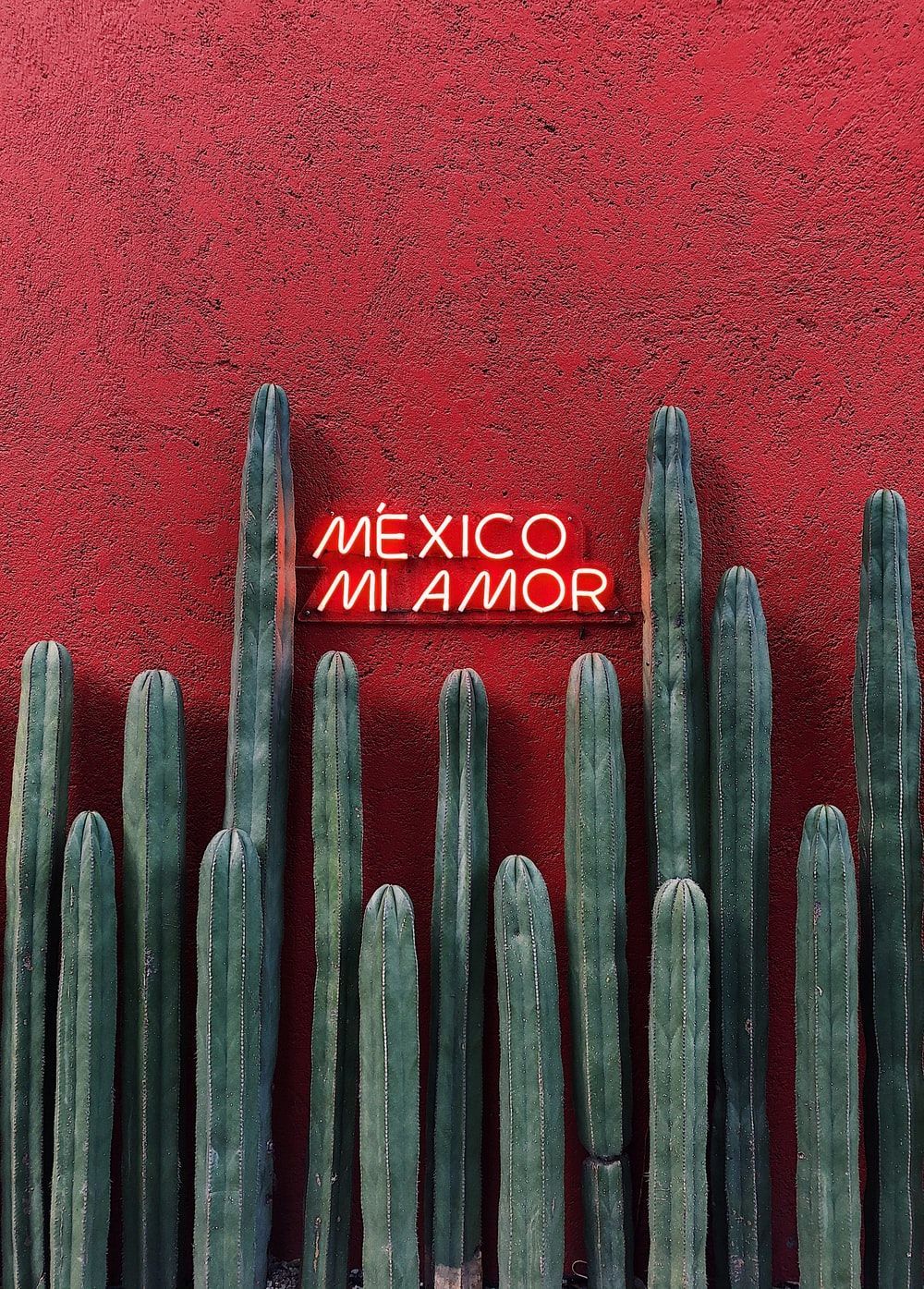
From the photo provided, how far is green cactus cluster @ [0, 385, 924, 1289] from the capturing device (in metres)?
1.75

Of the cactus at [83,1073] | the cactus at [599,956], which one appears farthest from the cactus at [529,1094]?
the cactus at [83,1073]

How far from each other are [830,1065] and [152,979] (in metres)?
1.42

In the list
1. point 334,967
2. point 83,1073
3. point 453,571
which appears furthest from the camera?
point 453,571

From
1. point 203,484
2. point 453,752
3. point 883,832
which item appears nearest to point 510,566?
point 453,752

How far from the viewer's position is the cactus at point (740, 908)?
1896 mm

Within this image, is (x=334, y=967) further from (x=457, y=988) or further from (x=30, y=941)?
(x=30, y=941)

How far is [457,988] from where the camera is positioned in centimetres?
194

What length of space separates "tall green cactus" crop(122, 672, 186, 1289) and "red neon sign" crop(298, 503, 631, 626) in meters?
0.48

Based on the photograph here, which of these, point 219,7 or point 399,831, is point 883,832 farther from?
point 219,7

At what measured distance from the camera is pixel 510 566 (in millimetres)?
2215

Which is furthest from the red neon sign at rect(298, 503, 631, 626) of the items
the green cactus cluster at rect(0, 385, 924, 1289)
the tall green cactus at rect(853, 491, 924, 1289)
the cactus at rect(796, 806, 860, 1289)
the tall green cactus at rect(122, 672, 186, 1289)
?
the cactus at rect(796, 806, 860, 1289)

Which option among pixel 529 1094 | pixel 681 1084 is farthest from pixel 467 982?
pixel 681 1084

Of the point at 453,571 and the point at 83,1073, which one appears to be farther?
the point at 453,571

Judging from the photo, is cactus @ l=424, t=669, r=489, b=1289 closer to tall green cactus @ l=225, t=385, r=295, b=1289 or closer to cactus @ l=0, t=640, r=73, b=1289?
tall green cactus @ l=225, t=385, r=295, b=1289
